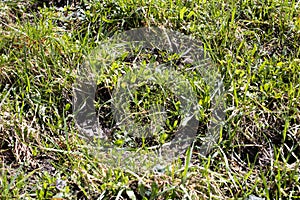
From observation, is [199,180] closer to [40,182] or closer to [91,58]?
[40,182]

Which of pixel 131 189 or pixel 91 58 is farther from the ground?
pixel 91 58

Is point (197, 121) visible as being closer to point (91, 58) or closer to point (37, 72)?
point (91, 58)

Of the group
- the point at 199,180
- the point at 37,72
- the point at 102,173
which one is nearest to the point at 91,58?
the point at 37,72

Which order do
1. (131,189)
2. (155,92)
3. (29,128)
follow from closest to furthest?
(131,189)
(29,128)
(155,92)

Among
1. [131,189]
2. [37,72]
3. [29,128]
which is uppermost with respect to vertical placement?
[37,72]

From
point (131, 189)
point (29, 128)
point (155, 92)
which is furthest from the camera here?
point (155, 92)

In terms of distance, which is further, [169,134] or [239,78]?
[239,78]
